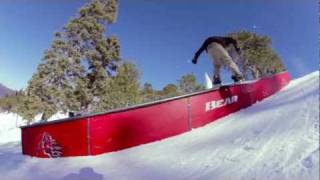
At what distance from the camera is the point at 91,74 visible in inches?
686

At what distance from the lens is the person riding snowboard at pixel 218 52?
7.71 metres

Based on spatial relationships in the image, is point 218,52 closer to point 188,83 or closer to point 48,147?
point 48,147

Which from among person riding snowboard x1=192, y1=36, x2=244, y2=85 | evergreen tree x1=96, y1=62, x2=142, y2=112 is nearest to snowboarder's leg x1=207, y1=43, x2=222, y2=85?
person riding snowboard x1=192, y1=36, x2=244, y2=85

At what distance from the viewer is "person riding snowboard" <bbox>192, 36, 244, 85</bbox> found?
771 centimetres

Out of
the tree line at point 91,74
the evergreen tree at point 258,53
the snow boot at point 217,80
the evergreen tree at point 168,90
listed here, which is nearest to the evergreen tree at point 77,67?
the tree line at point 91,74

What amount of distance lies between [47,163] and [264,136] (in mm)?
2920

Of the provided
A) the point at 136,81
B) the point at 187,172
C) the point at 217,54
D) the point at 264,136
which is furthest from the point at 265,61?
the point at 187,172

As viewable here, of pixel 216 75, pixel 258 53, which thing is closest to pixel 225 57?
pixel 216 75

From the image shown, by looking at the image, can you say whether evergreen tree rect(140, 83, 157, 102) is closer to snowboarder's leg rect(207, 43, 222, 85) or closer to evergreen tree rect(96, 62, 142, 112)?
evergreen tree rect(96, 62, 142, 112)

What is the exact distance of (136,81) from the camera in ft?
51.9

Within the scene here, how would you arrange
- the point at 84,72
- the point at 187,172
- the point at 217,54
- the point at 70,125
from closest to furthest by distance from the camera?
the point at 187,172
the point at 70,125
the point at 217,54
the point at 84,72

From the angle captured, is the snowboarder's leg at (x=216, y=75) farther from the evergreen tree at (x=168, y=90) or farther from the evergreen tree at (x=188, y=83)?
the evergreen tree at (x=188, y=83)

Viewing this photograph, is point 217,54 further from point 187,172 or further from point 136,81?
point 136,81

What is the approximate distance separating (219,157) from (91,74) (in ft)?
44.9
